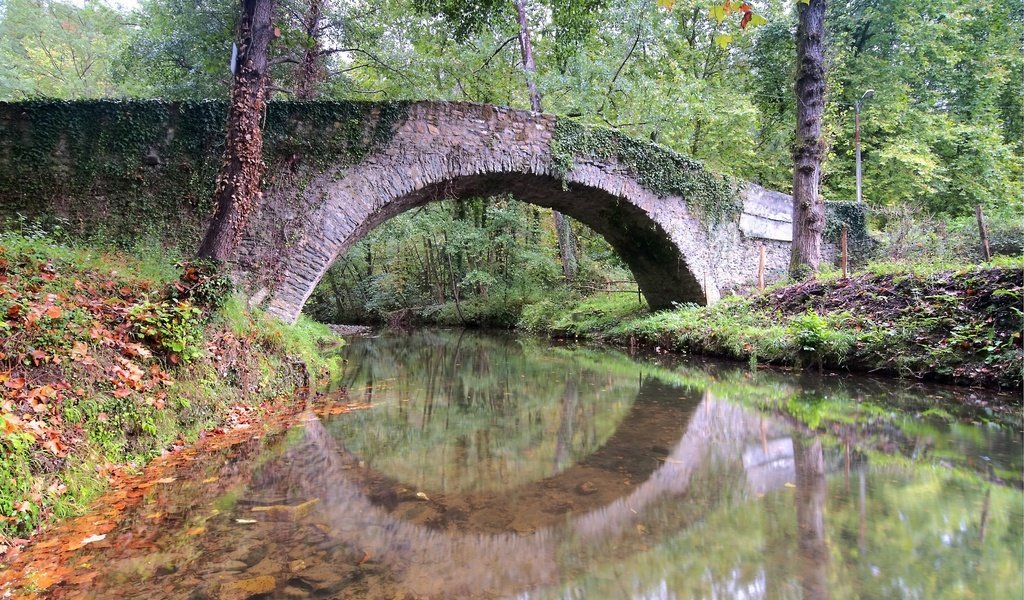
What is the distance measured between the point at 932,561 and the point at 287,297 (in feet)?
21.2

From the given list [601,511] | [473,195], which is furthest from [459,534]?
[473,195]

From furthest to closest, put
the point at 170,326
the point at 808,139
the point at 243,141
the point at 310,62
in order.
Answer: the point at 310,62
the point at 808,139
the point at 243,141
the point at 170,326

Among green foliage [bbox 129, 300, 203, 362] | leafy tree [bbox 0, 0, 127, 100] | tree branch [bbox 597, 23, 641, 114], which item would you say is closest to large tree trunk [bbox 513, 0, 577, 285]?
tree branch [bbox 597, 23, 641, 114]

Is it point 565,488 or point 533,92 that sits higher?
point 533,92

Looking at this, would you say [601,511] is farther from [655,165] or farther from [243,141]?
[655,165]

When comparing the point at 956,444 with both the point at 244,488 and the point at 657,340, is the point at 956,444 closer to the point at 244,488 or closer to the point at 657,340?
the point at 244,488

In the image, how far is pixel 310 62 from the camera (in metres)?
9.73

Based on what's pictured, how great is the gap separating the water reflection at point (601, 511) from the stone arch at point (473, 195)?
3.06 metres

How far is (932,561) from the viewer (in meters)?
2.00

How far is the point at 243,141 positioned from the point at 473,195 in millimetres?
4318

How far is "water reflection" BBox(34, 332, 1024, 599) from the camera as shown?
1.88 m

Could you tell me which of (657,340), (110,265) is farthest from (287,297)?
(657,340)

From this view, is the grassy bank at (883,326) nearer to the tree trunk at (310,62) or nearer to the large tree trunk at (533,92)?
the large tree trunk at (533,92)

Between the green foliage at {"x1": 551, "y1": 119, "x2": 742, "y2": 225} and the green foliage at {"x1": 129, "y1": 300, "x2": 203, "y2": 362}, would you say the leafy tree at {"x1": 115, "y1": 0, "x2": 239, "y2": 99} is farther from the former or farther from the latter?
the green foliage at {"x1": 129, "y1": 300, "x2": 203, "y2": 362}
